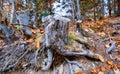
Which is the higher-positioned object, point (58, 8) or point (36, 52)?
point (58, 8)

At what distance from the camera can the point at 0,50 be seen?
5.39m

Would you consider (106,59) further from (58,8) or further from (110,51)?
(58,8)

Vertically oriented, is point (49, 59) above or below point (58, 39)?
below

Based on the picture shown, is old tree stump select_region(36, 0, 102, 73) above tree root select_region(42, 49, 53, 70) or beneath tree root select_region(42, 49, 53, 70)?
above

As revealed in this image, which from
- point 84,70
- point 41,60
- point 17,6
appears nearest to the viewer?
point 84,70

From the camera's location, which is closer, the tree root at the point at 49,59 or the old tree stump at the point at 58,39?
the old tree stump at the point at 58,39

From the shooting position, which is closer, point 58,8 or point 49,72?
point 49,72

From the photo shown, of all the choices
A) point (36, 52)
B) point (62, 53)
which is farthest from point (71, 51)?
point (36, 52)

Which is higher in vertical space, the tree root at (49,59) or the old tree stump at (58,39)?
the old tree stump at (58,39)

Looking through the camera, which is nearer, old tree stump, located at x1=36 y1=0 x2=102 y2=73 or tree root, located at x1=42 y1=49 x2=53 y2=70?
old tree stump, located at x1=36 y1=0 x2=102 y2=73

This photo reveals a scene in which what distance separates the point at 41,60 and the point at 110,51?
6.54ft

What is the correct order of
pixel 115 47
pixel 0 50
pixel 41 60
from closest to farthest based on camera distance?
pixel 41 60 → pixel 0 50 → pixel 115 47

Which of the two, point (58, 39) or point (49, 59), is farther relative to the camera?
point (49, 59)

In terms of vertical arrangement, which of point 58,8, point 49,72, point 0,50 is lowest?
point 49,72
